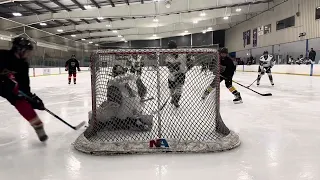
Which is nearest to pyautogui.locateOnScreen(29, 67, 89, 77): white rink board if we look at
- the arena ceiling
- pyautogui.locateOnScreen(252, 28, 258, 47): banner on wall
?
the arena ceiling

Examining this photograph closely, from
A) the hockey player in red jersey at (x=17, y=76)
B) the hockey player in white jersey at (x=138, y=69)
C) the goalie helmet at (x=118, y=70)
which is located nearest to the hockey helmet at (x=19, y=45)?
the hockey player in red jersey at (x=17, y=76)

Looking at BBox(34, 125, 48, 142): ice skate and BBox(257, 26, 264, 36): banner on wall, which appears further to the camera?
BBox(257, 26, 264, 36): banner on wall

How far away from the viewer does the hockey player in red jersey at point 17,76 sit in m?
2.10

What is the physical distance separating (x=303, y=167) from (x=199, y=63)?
125cm

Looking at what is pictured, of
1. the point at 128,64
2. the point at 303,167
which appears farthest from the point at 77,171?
the point at 303,167

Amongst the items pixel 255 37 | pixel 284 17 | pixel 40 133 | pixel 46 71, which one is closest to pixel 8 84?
pixel 40 133

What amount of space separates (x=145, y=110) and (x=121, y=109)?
0.25 metres

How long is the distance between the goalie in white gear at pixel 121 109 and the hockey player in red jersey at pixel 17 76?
0.47m

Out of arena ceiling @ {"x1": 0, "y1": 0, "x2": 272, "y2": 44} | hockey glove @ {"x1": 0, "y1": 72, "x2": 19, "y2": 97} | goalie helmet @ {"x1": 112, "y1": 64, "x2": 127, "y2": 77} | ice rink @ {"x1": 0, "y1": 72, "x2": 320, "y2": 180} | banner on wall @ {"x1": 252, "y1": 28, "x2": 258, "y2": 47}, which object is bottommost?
ice rink @ {"x1": 0, "y1": 72, "x2": 320, "y2": 180}

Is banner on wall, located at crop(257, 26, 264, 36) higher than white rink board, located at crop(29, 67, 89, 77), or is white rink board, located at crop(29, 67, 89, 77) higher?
banner on wall, located at crop(257, 26, 264, 36)

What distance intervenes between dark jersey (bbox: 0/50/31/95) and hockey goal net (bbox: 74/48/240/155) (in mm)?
570

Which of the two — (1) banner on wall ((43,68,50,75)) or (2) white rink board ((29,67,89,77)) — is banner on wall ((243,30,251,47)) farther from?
(1) banner on wall ((43,68,50,75))

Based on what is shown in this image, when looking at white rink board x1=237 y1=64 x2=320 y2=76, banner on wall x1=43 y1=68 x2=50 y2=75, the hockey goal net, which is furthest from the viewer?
banner on wall x1=43 y1=68 x2=50 y2=75

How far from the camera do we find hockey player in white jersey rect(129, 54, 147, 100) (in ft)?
7.33
